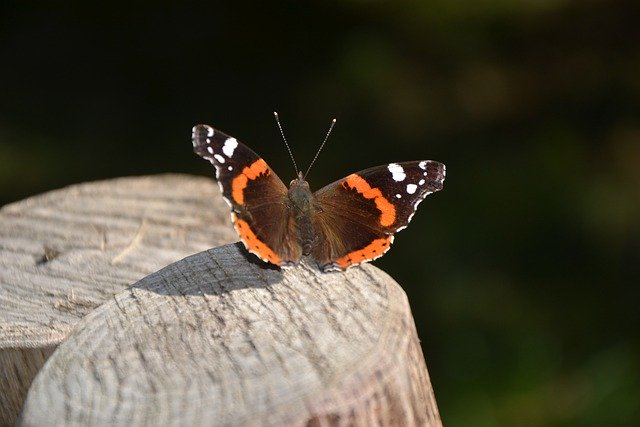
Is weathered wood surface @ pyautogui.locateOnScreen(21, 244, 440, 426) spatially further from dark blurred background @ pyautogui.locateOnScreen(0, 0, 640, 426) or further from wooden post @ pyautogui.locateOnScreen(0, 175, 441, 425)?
dark blurred background @ pyautogui.locateOnScreen(0, 0, 640, 426)

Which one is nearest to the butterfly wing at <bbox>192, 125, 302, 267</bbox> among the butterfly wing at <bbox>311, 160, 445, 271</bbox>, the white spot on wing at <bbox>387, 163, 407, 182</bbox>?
the butterfly wing at <bbox>311, 160, 445, 271</bbox>

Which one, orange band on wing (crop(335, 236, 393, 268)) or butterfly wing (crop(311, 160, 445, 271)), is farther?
butterfly wing (crop(311, 160, 445, 271))

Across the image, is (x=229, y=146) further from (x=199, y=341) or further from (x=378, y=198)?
(x=199, y=341)

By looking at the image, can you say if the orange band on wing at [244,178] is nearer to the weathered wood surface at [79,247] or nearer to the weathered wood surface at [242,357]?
the weathered wood surface at [79,247]

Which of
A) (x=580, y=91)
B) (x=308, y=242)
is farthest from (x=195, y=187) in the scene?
(x=580, y=91)

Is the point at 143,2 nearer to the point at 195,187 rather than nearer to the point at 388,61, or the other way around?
the point at 388,61

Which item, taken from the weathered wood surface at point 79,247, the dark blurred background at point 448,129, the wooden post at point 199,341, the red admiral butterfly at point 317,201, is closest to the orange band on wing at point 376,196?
the red admiral butterfly at point 317,201
